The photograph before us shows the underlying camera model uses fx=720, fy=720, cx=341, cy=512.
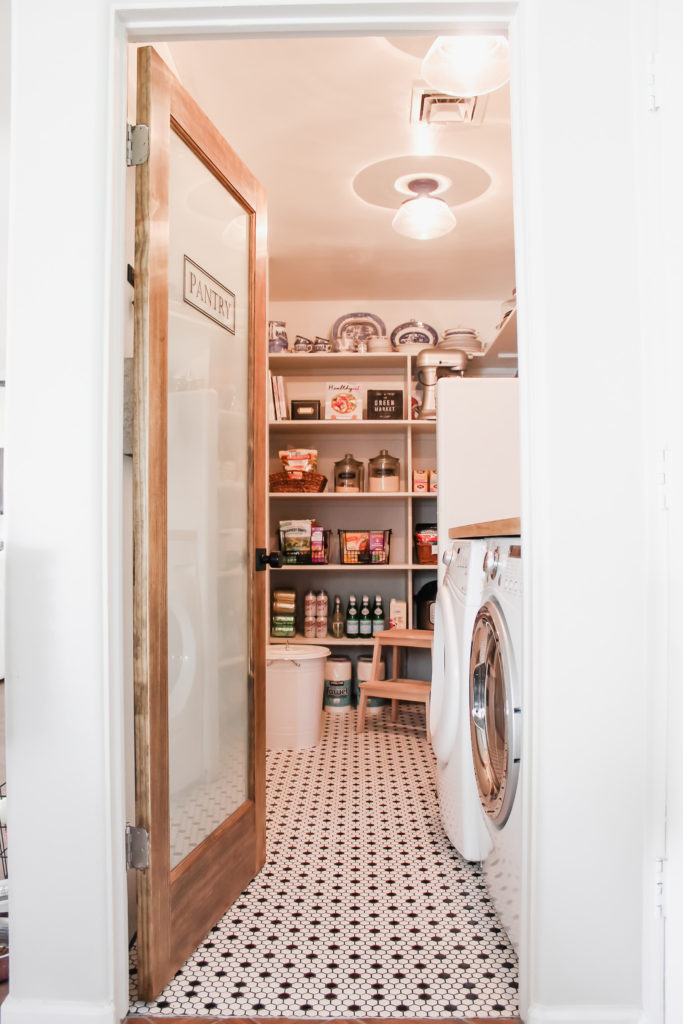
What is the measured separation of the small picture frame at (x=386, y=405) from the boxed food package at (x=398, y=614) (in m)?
1.12

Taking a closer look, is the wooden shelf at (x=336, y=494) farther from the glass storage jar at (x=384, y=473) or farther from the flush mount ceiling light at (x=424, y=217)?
the flush mount ceiling light at (x=424, y=217)

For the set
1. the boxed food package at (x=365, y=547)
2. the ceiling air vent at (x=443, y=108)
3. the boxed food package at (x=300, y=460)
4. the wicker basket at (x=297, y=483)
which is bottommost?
the boxed food package at (x=365, y=547)

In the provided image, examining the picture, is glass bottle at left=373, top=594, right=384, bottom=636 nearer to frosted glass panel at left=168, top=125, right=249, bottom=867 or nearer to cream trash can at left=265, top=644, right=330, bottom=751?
cream trash can at left=265, top=644, right=330, bottom=751

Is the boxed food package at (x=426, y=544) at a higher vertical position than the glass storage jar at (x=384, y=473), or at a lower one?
lower

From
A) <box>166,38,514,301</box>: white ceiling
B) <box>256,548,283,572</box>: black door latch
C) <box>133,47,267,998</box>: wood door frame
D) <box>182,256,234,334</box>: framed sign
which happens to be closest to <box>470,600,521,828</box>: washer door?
<box>256,548,283,572</box>: black door latch

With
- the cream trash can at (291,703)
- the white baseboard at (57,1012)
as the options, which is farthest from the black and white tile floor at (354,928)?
the cream trash can at (291,703)

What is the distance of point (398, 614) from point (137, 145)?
3114mm

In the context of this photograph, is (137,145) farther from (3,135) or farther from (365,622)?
(365,622)

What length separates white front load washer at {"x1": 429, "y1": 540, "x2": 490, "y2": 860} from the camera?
2.02m

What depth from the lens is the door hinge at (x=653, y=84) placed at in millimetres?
1429

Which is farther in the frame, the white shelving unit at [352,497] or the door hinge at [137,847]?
the white shelving unit at [352,497]


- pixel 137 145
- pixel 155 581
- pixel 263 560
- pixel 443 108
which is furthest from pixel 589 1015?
pixel 443 108

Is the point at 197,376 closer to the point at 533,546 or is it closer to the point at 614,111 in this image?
the point at 533,546

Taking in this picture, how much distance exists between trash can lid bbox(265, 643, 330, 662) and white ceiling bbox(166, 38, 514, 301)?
6.88ft
